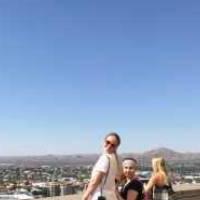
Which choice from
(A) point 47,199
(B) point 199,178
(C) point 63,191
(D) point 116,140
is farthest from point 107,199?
(B) point 199,178

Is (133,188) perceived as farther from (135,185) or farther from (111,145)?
(111,145)

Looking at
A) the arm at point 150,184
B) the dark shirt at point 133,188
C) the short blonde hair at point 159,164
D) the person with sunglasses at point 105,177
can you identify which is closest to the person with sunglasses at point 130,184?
the dark shirt at point 133,188

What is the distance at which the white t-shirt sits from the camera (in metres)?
5.18

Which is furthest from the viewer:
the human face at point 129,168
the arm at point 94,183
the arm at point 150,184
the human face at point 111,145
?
the arm at point 150,184

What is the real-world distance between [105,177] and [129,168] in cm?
33

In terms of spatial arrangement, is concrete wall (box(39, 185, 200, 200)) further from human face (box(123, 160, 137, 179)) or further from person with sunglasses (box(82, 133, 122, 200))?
person with sunglasses (box(82, 133, 122, 200))

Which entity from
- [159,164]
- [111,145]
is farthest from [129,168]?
[159,164]

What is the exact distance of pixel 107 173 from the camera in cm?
518

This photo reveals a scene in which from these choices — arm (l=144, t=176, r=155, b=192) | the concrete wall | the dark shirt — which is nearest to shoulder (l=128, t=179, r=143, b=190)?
the dark shirt

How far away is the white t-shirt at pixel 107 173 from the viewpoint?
5176 millimetres

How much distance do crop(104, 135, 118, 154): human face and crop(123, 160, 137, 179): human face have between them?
22 centimetres

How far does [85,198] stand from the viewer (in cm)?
518

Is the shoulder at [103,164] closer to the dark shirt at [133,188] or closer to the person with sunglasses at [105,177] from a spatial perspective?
the person with sunglasses at [105,177]

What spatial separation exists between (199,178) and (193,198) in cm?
336
